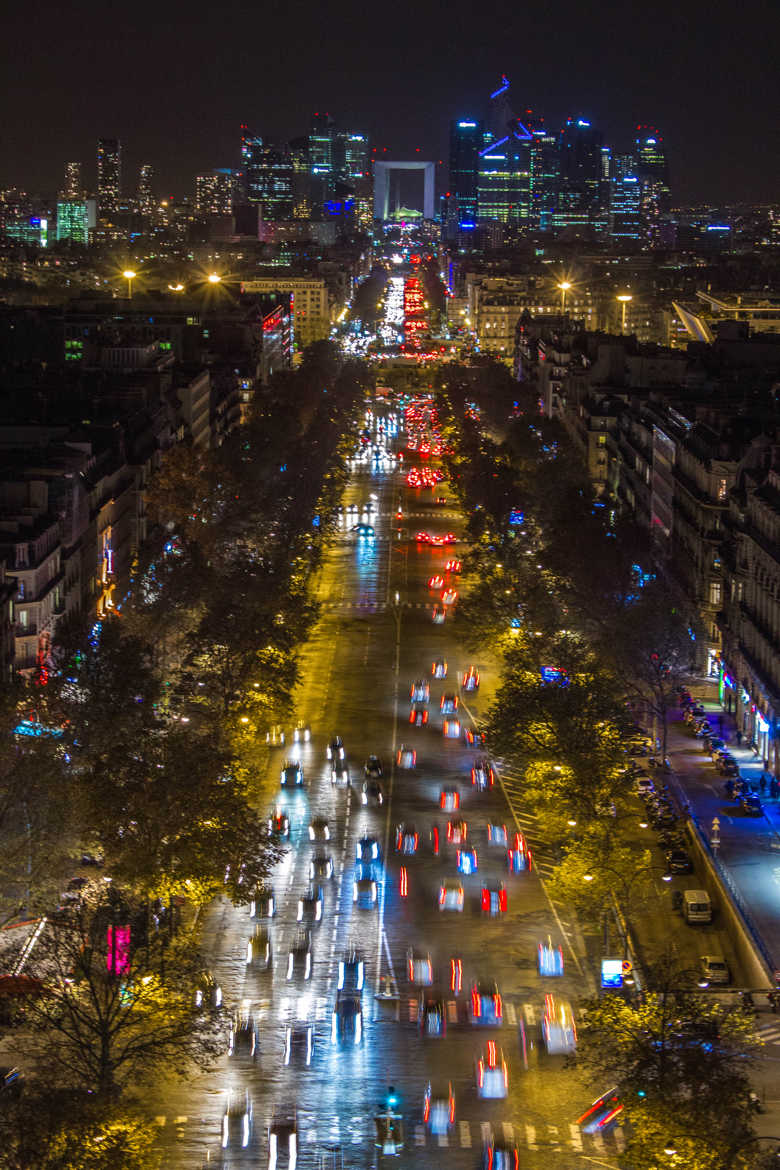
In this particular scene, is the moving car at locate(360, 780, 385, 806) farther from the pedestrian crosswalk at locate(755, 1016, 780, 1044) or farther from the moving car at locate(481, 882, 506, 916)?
the pedestrian crosswalk at locate(755, 1016, 780, 1044)

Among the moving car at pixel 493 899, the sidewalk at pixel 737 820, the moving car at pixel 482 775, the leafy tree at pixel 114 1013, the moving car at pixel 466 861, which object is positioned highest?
the leafy tree at pixel 114 1013

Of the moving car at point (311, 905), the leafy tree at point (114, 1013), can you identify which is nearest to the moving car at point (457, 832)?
the moving car at point (311, 905)

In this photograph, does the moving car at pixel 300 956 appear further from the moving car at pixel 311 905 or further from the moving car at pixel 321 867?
the moving car at pixel 321 867

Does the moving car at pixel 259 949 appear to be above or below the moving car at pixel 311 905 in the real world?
above

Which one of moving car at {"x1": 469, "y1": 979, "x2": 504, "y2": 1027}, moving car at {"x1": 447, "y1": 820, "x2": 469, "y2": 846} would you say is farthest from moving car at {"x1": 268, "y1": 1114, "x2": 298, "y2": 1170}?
moving car at {"x1": 447, "y1": 820, "x2": 469, "y2": 846}

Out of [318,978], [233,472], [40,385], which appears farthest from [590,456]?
[318,978]

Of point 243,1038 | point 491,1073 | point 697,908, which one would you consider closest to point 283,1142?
point 243,1038
